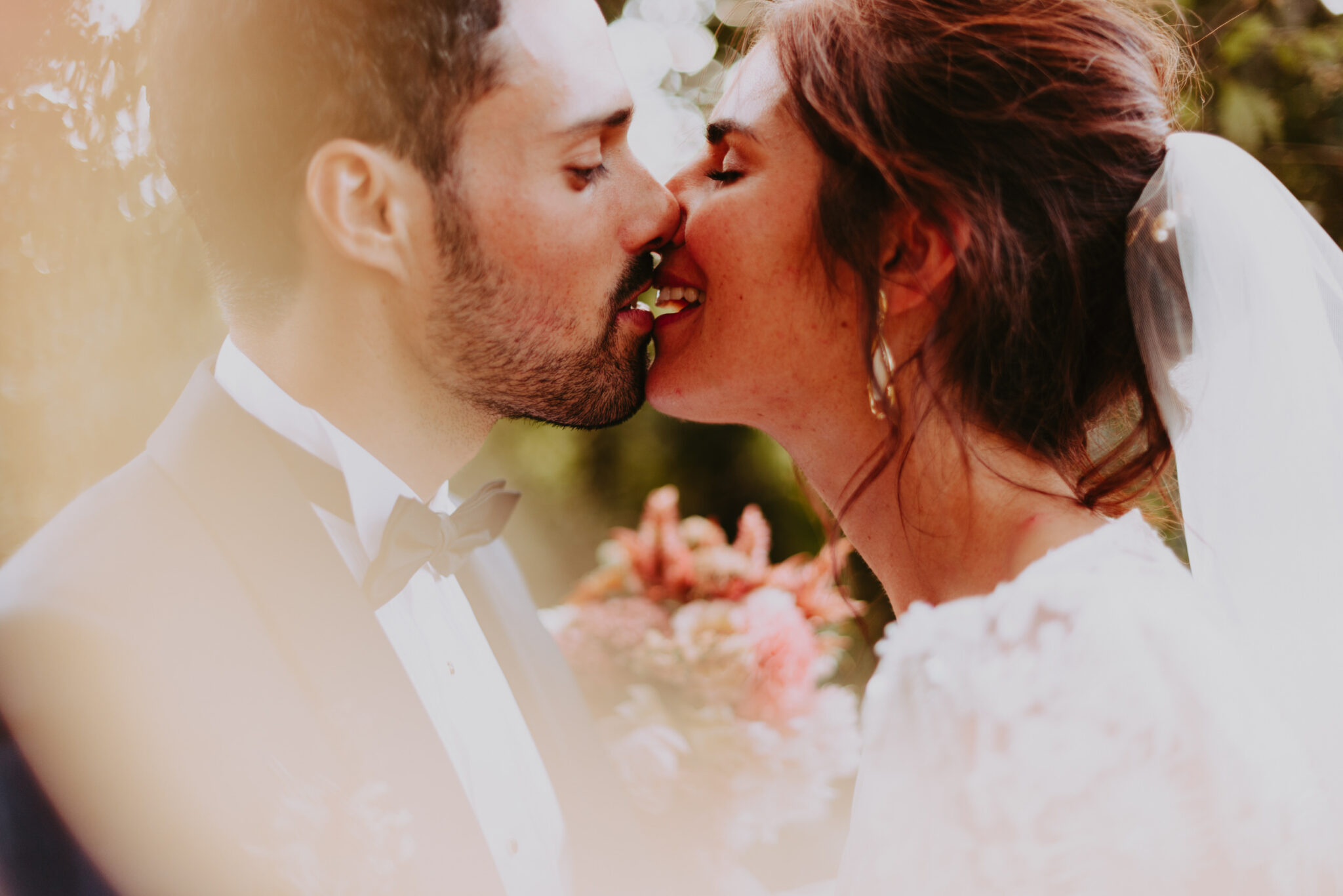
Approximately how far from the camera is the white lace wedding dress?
55.1 inches

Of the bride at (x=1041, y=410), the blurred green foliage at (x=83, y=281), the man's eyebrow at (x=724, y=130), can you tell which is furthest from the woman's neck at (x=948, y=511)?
the blurred green foliage at (x=83, y=281)

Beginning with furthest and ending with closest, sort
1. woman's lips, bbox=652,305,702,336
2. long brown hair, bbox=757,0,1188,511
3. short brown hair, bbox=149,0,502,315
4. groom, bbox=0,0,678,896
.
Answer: woman's lips, bbox=652,305,702,336
long brown hair, bbox=757,0,1188,511
short brown hair, bbox=149,0,502,315
groom, bbox=0,0,678,896

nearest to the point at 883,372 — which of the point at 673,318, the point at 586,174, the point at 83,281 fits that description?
the point at 673,318

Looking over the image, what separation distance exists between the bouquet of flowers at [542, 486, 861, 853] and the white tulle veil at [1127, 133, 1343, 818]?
77 cm

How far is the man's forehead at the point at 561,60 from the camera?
1777mm

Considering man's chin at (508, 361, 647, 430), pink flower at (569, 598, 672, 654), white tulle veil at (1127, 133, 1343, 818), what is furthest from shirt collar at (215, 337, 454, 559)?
white tulle veil at (1127, 133, 1343, 818)

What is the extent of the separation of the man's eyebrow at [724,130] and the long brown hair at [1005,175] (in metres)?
0.11

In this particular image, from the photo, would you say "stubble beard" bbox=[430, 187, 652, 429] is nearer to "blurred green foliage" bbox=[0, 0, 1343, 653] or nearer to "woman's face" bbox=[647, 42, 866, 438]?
"woman's face" bbox=[647, 42, 866, 438]

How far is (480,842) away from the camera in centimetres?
155

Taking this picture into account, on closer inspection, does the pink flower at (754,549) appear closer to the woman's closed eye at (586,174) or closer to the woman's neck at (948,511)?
the woman's neck at (948,511)

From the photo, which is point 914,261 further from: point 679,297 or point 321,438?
point 321,438

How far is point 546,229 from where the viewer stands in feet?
6.15

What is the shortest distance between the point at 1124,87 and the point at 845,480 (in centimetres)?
92

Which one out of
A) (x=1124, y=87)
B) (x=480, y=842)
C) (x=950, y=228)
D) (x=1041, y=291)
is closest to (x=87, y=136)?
(x=480, y=842)
